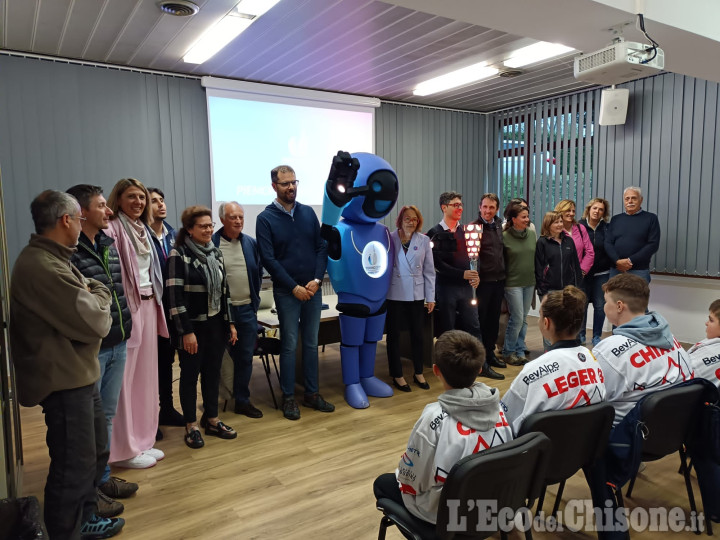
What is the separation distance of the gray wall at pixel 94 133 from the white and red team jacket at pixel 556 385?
4.32 meters

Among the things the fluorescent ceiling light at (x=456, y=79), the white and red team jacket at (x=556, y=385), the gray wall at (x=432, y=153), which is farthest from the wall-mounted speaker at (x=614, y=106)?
the white and red team jacket at (x=556, y=385)

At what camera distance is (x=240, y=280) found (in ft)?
10.8

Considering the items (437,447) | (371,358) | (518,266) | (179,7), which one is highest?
(179,7)

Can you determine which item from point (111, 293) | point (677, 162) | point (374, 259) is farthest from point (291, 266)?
point (677, 162)

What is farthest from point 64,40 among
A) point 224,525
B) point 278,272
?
point 224,525

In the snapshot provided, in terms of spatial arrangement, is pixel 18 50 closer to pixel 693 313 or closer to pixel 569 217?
pixel 569 217

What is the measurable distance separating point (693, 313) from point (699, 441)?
3.98 metres

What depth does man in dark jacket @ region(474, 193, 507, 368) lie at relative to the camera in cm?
432

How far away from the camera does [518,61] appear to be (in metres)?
4.88

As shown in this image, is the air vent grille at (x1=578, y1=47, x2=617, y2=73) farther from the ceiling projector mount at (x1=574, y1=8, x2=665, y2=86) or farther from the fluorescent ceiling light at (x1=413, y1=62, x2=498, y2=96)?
the fluorescent ceiling light at (x1=413, y1=62, x2=498, y2=96)

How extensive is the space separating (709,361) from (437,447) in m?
1.44

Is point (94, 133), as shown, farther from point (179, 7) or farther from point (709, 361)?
point (709, 361)

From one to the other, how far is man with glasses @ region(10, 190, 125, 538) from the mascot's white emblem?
1.89 metres

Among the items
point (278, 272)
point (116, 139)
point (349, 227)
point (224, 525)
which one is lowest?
point (224, 525)
